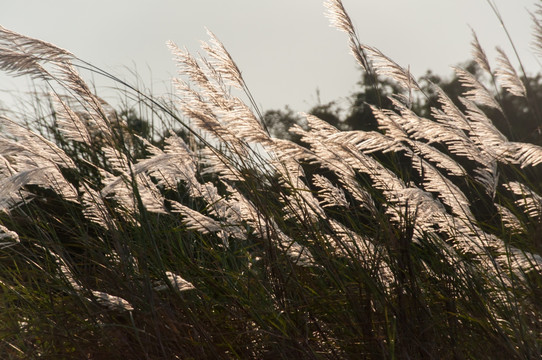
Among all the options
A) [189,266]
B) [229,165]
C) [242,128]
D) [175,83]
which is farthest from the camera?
[175,83]

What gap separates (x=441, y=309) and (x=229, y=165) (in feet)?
3.83

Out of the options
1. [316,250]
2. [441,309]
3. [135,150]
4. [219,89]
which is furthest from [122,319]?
[135,150]

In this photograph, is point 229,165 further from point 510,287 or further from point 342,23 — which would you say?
point 510,287

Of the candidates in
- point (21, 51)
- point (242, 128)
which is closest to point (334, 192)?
point (242, 128)

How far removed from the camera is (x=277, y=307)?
2527 mm

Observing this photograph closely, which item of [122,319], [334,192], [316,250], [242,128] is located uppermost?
[242,128]

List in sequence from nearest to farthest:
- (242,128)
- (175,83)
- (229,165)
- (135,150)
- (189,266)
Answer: (242,128) → (229,165) → (189,266) → (175,83) → (135,150)

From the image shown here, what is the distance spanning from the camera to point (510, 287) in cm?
257

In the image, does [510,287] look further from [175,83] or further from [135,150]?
[135,150]

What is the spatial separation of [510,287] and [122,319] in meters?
1.88

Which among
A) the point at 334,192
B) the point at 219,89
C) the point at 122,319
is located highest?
the point at 219,89

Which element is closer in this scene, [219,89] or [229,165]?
[229,165]

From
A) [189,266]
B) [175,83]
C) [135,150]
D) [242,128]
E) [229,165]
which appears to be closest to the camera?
[242,128]

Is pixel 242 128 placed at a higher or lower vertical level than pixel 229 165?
higher
